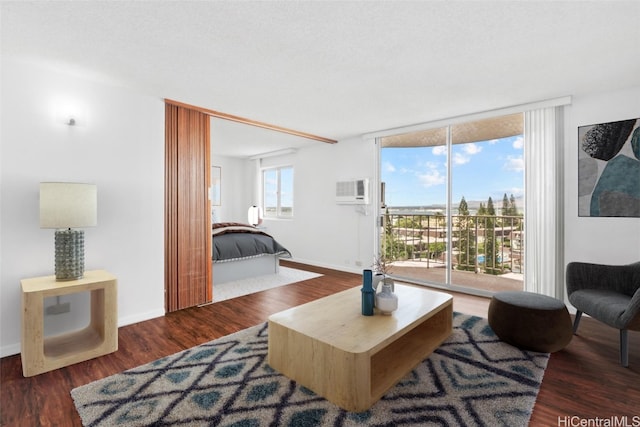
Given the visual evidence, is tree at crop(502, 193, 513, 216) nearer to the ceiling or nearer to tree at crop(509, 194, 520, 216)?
tree at crop(509, 194, 520, 216)

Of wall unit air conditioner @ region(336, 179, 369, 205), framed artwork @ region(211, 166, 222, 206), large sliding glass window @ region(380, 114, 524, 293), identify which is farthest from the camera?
framed artwork @ region(211, 166, 222, 206)

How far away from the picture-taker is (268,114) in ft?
13.0

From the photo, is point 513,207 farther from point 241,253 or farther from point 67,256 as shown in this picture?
point 67,256

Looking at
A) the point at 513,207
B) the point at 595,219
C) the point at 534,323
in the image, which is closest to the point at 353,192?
the point at 513,207

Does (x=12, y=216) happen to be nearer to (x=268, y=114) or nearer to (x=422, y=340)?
(x=268, y=114)

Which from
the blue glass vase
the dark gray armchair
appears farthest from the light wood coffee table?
the dark gray armchair

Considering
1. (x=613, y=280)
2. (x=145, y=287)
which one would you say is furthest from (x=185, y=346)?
(x=613, y=280)

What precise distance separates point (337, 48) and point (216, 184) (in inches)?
217

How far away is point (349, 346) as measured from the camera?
1.70 metres

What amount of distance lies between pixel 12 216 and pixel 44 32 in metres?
1.40

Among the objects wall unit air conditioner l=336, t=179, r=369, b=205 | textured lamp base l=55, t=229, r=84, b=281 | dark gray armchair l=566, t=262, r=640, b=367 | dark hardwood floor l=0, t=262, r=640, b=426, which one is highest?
wall unit air conditioner l=336, t=179, r=369, b=205

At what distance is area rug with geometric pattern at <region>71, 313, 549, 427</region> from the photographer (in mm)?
1627

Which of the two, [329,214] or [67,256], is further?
[329,214]

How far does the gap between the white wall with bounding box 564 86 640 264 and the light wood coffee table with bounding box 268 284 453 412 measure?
1.98 m
